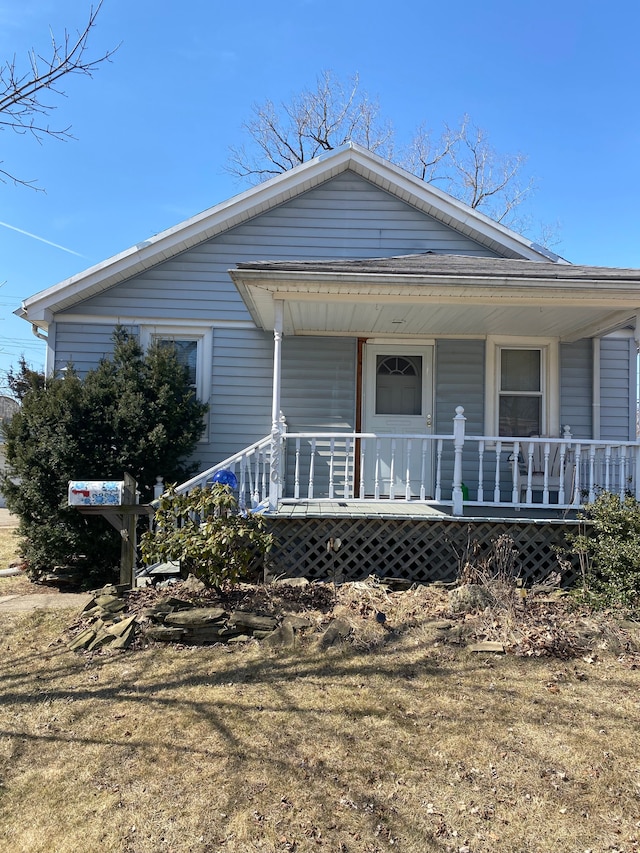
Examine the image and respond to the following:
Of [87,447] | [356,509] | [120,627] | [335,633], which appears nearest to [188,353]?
[87,447]

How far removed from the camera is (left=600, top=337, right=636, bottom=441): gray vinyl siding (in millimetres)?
8195

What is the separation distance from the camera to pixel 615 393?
824 cm

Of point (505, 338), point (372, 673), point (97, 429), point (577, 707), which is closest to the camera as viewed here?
point (577, 707)

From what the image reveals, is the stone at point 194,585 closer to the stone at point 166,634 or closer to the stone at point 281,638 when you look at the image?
the stone at point 166,634

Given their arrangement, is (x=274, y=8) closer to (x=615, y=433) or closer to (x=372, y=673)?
(x=615, y=433)

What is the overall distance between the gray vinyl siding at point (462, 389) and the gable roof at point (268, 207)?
5.55 feet

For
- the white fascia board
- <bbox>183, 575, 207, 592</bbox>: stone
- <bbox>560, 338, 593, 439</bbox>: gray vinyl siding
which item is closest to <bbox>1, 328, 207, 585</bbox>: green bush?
<bbox>183, 575, 207, 592</bbox>: stone

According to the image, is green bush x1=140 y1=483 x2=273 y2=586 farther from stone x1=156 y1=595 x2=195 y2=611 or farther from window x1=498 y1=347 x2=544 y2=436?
window x1=498 y1=347 x2=544 y2=436

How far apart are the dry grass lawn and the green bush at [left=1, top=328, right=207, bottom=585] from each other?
2.54 meters

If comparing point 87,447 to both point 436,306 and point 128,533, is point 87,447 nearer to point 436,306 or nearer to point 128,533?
point 128,533

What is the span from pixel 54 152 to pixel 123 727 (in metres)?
5.51

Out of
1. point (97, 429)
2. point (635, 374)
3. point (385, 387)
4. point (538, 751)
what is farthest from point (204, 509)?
point (635, 374)

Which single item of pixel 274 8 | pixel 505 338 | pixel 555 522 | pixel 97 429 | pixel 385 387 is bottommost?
pixel 555 522

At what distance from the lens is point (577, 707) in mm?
3607
